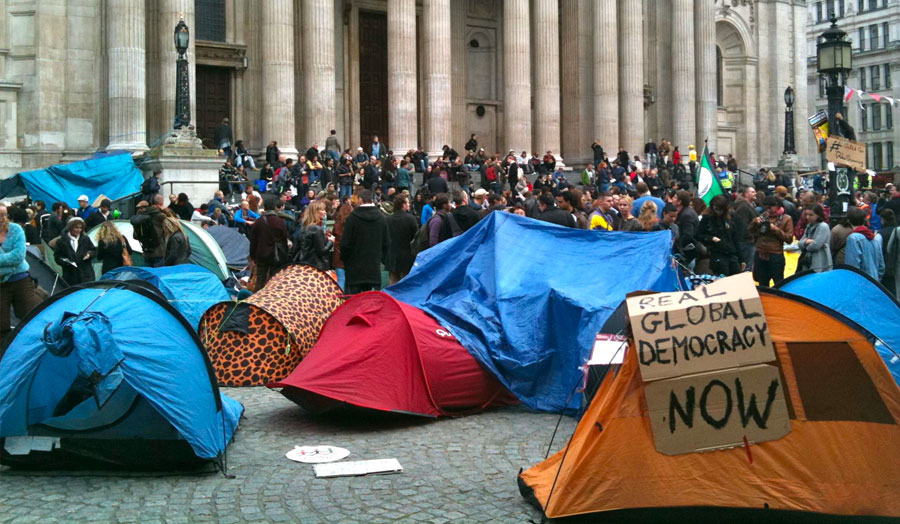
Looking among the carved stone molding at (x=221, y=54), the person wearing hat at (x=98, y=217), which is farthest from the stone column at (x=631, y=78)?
the person wearing hat at (x=98, y=217)

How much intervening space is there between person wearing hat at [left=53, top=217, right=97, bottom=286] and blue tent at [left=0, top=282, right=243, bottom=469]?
25.9 feet

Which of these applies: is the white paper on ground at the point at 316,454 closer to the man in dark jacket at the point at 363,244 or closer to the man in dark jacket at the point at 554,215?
the man in dark jacket at the point at 363,244

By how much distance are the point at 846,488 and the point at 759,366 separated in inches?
36.1

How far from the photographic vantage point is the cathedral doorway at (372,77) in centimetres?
3616

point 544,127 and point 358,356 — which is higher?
point 544,127

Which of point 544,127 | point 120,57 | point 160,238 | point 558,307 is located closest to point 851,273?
point 558,307

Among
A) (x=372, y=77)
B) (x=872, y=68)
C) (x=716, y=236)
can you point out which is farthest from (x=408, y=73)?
(x=872, y=68)

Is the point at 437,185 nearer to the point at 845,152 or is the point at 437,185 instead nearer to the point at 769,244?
the point at 845,152

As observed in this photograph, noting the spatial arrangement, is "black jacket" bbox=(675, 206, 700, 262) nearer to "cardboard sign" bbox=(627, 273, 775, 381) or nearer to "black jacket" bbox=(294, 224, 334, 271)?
"black jacket" bbox=(294, 224, 334, 271)

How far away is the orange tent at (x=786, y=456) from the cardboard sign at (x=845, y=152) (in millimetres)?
10390

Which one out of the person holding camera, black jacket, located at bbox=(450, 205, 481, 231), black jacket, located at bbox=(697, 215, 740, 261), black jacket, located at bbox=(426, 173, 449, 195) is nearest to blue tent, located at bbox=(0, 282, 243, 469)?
black jacket, located at bbox=(450, 205, 481, 231)

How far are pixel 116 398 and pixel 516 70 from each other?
28.4m

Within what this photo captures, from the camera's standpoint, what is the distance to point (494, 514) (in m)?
6.69

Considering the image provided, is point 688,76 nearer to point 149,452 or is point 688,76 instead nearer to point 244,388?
point 244,388
